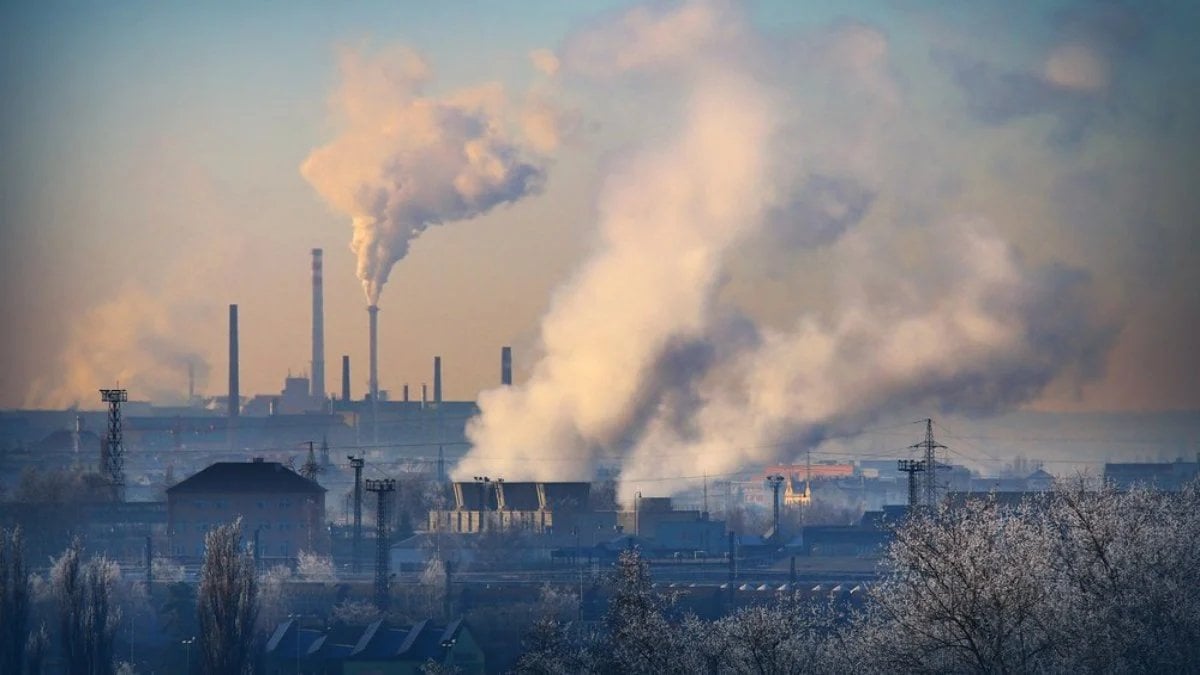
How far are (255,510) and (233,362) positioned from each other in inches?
1531

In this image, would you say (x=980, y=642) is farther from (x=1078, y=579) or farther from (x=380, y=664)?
(x=380, y=664)

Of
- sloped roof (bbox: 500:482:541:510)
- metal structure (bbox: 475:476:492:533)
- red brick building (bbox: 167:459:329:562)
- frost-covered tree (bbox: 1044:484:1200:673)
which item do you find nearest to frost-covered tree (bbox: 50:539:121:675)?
frost-covered tree (bbox: 1044:484:1200:673)

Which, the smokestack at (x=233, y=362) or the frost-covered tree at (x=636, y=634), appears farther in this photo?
the smokestack at (x=233, y=362)

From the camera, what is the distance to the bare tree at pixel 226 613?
41.7m

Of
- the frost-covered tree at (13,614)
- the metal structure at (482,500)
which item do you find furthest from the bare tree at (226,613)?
the metal structure at (482,500)

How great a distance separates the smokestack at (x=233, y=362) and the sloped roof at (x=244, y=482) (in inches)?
1139

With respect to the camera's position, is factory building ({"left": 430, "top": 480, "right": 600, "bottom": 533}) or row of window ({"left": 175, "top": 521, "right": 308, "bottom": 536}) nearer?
row of window ({"left": 175, "top": 521, "right": 308, "bottom": 536})

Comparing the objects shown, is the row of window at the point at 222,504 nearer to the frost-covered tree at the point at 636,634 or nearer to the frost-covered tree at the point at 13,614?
the frost-covered tree at the point at 13,614

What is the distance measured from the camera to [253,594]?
43.0 meters

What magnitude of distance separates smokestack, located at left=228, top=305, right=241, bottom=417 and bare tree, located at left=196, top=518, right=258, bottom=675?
6092 cm

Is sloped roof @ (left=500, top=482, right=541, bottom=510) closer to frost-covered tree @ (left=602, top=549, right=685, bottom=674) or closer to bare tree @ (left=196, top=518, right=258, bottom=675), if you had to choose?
Answer: bare tree @ (left=196, top=518, right=258, bottom=675)

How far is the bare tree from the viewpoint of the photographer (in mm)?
41656

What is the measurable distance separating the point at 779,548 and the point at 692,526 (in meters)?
3.90

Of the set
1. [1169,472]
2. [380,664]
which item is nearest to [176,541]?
[380,664]
